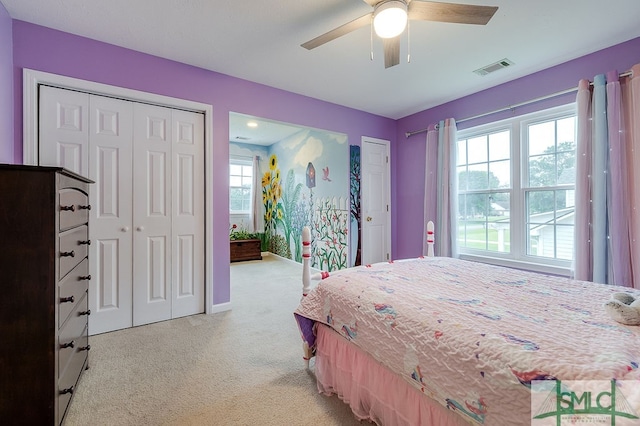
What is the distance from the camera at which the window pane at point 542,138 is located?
111 inches

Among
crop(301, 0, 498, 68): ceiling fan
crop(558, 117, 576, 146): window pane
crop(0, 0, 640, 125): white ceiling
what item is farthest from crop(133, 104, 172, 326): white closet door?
crop(558, 117, 576, 146): window pane

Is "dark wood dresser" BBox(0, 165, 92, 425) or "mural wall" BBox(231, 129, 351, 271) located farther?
"mural wall" BBox(231, 129, 351, 271)

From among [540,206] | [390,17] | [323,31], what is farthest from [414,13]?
[540,206]

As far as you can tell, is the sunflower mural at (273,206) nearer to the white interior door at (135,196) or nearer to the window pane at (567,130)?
the white interior door at (135,196)

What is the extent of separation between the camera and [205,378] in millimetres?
1810

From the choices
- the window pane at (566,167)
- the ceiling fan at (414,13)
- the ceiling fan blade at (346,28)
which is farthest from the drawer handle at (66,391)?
the window pane at (566,167)

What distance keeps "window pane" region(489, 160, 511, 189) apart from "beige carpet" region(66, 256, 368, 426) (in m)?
2.77

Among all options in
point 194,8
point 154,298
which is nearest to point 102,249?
point 154,298

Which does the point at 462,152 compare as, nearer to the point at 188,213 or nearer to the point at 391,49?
the point at 391,49

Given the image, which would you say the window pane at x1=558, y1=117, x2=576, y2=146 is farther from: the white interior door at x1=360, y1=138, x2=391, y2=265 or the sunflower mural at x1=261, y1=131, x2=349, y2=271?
the sunflower mural at x1=261, y1=131, x2=349, y2=271

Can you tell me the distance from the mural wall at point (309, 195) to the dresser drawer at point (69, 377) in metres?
2.97

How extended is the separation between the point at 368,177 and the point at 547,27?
2392 millimetres

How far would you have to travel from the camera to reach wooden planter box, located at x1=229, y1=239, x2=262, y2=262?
5695mm

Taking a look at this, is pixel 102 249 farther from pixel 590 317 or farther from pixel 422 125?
pixel 422 125
